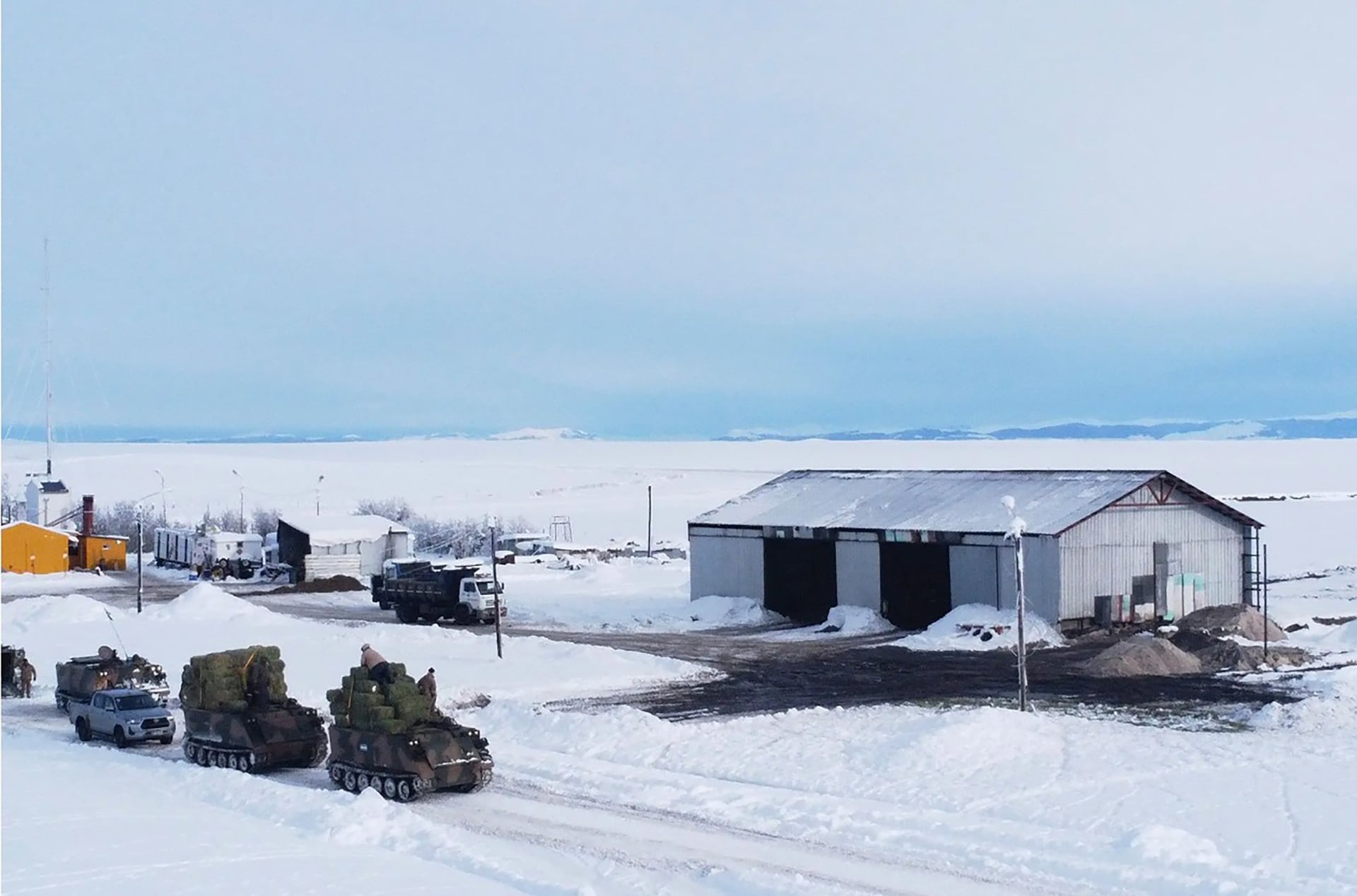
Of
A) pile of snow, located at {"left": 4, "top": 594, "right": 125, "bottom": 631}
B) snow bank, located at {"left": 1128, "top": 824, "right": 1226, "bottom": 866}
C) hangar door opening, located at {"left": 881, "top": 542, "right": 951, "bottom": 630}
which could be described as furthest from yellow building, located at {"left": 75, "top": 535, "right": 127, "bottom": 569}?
snow bank, located at {"left": 1128, "top": 824, "right": 1226, "bottom": 866}

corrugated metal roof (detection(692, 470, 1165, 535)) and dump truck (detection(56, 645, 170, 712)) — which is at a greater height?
corrugated metal roof (detection(692, 470, 1165, 535))

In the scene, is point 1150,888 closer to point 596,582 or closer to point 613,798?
point 613,798

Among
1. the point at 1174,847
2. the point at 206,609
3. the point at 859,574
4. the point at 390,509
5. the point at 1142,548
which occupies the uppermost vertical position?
the point at 390,509

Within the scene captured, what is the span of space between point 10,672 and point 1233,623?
3540 centimetres

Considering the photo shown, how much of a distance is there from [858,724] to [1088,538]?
20.5 metres

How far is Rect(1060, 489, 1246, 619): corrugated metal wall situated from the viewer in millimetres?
44562

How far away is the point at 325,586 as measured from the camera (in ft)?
224

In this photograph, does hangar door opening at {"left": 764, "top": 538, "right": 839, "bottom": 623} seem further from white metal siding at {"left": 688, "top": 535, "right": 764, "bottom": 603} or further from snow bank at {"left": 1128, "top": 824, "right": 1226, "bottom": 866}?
snow bank at {"left": 1128, "top": 824, "right": 1226, "bottom": 866}

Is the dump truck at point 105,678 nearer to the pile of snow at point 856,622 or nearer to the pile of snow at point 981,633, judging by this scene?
the pile of snow at point 981,633

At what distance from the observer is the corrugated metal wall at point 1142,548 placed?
44.6m

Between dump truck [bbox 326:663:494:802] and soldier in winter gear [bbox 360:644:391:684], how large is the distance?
0.19 feet

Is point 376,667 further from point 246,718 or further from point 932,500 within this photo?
point 932,500

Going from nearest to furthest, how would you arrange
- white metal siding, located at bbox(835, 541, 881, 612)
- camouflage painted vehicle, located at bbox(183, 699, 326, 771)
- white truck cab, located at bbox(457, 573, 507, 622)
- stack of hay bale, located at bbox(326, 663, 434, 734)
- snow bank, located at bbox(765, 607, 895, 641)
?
stack of hay bale, located at bbox(326, 663, 434, 734) < camouflage painted vehicle, located at bbox(183, 699, 326, 771) < snow bank, located at bbox(765, 607, 895, 641) < white metal siding, located at bbox(835, 541, 881, 612) < white truck cab, located at bbox(457, 573, 507, 622)

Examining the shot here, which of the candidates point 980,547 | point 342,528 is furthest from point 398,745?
point 342,528
